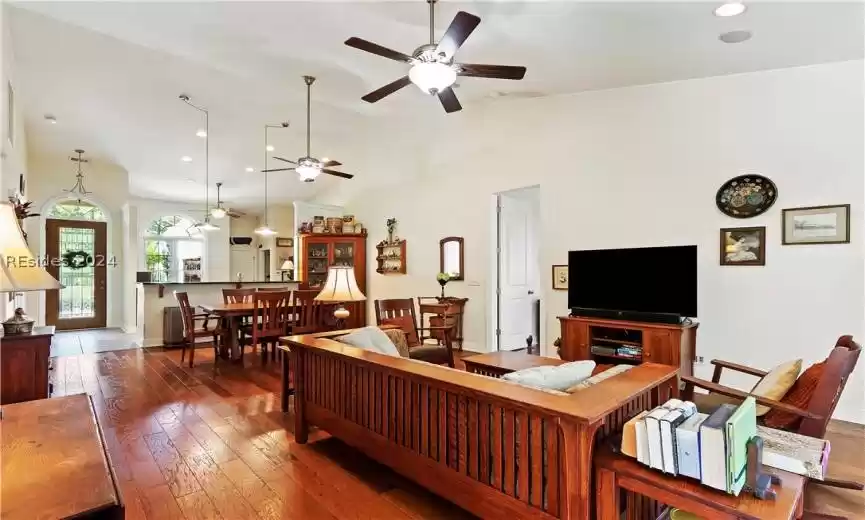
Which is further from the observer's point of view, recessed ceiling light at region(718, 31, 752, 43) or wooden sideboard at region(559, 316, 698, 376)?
wooden sideboard at region(559, 316, 698, 376)

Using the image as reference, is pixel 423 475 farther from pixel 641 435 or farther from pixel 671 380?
pixel 671 380

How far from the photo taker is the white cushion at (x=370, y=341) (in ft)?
9.65

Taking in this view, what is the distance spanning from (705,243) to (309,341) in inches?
141

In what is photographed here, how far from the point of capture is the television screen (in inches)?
158

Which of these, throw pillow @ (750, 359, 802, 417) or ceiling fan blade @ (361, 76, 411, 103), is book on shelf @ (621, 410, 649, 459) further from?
ceiling fan blade @ (361, 76, 411, 103)

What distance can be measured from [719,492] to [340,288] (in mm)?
2723

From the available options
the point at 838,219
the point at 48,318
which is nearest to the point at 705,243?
the point at 838,219

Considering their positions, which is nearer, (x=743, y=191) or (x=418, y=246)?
(x=743, y=191)

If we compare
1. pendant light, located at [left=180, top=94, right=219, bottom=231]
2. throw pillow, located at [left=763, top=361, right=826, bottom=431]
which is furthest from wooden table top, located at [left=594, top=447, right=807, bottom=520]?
pendant light, located at [left=180, top=94, right=219, bottom=231]

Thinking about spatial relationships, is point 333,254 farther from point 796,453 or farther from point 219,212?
point 796,453

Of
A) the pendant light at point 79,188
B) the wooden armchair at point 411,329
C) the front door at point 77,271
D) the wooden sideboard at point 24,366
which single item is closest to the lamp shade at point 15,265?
the wooden sideboard at point 24,366

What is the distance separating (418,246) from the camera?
7.42 meters

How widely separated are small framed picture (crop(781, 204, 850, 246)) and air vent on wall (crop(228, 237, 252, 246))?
11.3 m

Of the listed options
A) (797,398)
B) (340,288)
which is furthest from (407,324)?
(797,398)
